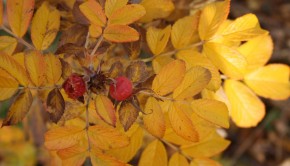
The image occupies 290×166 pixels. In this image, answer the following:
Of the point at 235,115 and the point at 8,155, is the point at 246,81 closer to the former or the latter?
the point at 235,115

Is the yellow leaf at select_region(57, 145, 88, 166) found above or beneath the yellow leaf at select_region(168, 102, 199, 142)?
beneath

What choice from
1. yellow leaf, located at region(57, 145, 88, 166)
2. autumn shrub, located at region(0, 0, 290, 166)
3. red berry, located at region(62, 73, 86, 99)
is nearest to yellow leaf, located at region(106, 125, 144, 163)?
autumn shrub, located at region(0, 0, 290, 166)

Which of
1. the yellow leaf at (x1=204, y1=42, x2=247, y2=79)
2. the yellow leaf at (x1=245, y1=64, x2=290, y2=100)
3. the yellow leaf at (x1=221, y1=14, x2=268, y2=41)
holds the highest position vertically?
the yellow leaf at (x1=221, y1=14, x2=268, y2=41)

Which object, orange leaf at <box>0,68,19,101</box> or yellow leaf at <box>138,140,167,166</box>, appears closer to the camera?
orange leaf at <box>0,68,19,101</box>

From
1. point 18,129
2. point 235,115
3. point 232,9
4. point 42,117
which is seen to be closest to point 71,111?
point 235,115

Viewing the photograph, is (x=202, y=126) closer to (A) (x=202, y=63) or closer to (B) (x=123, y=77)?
(A) (x=202, y=63)

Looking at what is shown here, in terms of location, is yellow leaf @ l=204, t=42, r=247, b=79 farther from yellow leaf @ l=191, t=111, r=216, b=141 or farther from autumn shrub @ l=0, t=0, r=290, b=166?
yellow leaf @ l=191, t=111, r=216, b=141

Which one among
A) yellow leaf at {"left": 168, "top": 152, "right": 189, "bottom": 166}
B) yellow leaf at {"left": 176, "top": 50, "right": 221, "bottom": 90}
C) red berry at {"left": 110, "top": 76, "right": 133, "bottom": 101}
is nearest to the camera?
red berry at {"left": 110, "top": 76, "right": 133, "bottom": 101}

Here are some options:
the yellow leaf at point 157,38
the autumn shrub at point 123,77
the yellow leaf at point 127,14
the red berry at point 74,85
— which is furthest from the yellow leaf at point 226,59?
the red berry at point 74,85
